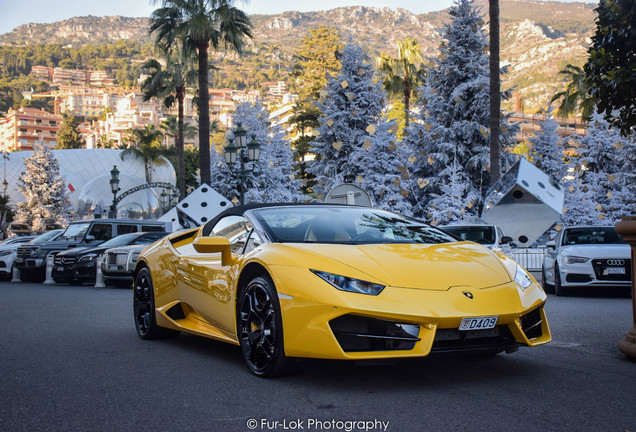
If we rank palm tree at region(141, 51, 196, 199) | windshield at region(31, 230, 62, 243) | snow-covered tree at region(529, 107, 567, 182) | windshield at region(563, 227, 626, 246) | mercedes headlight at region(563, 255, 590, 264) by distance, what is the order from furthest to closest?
palm tree at region(141, 51, 196, 199)
snow-covered tree at region(529, 107, 567, 182)
windshield at region(31, 230, 62, 243)
windshield at region(563, 227, 626, 246)
mercedes headlight at region(563, 255, 590, 264)

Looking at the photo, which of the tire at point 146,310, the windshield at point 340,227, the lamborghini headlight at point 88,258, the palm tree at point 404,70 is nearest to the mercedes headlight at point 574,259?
the windshield at point 340,227

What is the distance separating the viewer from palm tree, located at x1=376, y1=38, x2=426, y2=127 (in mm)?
43375

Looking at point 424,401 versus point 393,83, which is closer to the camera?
point 424,401

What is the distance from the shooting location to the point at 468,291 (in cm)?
487

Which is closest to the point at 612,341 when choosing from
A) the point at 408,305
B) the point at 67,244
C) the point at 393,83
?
the point at 408,305

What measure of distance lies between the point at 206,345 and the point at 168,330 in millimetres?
534

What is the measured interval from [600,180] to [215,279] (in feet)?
126

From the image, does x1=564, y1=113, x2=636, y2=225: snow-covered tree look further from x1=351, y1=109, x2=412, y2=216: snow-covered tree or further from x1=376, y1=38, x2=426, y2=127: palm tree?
x1=376, y1=38, x2=426, y2=127: palm tree

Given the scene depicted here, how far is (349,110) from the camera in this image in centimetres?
3675

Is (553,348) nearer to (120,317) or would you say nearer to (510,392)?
(510,392)

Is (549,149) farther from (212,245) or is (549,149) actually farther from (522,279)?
(212,245)

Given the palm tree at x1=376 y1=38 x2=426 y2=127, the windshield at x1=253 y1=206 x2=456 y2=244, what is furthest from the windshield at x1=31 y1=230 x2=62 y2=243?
the palm tree at x1=376 y1=38 x2=426 y2=127

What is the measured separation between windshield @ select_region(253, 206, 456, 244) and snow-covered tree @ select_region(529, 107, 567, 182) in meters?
37.2

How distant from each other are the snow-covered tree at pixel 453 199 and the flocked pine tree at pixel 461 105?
281 millimetres
